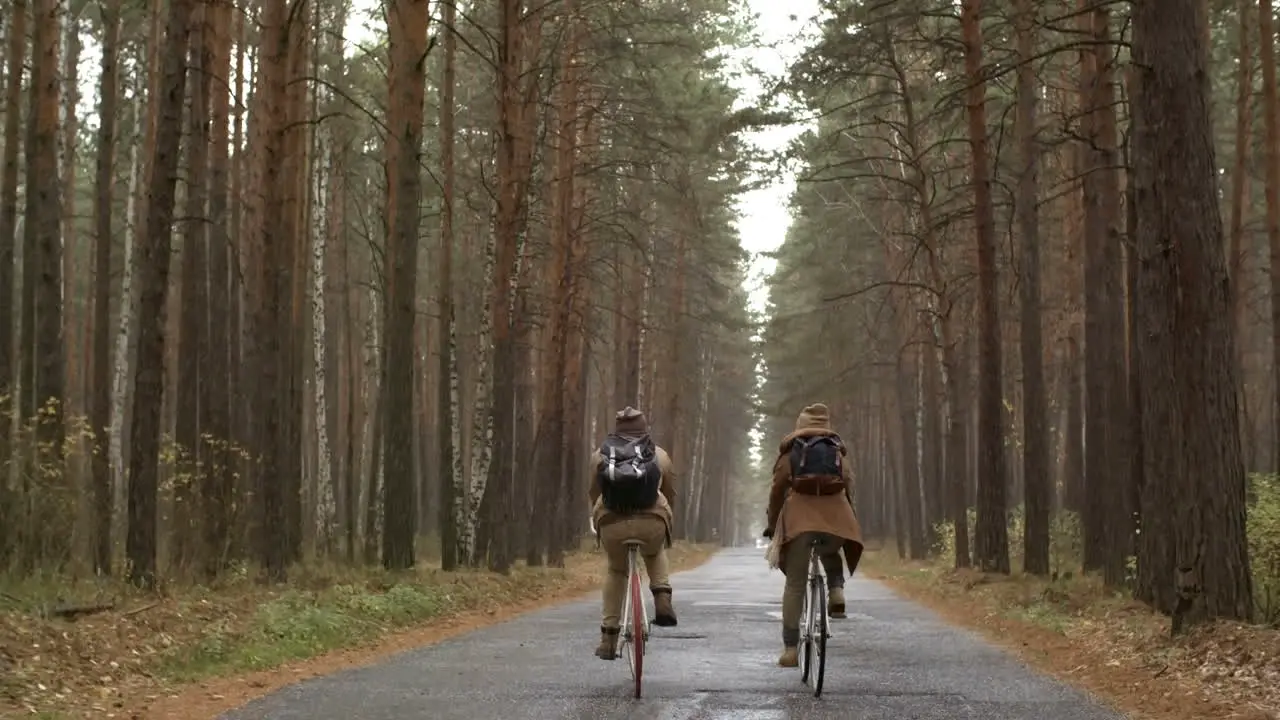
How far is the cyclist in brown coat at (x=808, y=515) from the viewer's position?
967 centimetres

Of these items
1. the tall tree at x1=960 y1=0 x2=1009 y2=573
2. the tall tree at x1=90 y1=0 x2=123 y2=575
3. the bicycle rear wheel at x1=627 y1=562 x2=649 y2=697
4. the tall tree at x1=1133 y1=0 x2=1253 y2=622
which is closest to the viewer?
the bicycle rear wheel at x1=627 y1=562 x2=649 y2=697

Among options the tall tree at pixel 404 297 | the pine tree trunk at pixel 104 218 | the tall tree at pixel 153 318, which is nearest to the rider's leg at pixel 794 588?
the tall tree at pixel 153 318

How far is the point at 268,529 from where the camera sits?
16844 mm

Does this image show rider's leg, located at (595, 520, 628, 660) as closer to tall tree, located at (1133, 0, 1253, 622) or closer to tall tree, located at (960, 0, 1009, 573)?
tall tree, located at (1133, 0, 1253, 622)

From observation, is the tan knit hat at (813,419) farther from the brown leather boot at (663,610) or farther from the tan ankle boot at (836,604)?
the brown leather boot at (663,610)

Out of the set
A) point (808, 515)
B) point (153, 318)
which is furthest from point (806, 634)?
point (153, 318)

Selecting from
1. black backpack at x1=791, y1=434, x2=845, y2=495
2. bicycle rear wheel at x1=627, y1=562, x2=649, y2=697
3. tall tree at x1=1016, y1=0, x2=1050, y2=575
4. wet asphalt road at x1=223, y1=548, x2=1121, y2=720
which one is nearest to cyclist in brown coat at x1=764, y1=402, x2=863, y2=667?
black backpack at x1=791, y1=434, x2=845, y2=495

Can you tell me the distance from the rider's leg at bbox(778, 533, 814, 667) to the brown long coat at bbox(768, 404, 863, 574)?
82 millimetres

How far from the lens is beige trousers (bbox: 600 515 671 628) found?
966 centimetres

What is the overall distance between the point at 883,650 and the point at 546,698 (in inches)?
191

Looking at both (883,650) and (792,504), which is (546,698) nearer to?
(792,504)

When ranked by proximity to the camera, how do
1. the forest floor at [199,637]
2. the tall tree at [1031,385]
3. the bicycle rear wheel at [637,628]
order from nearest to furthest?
the forest floor at [199,637] < the bicycle rear wheel at [637,628] < the tall tree at [1031,385]

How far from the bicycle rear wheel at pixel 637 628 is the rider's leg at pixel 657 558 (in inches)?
7.1

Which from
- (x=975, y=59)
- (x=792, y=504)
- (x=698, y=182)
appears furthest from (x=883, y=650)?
(x=698, y=182)
